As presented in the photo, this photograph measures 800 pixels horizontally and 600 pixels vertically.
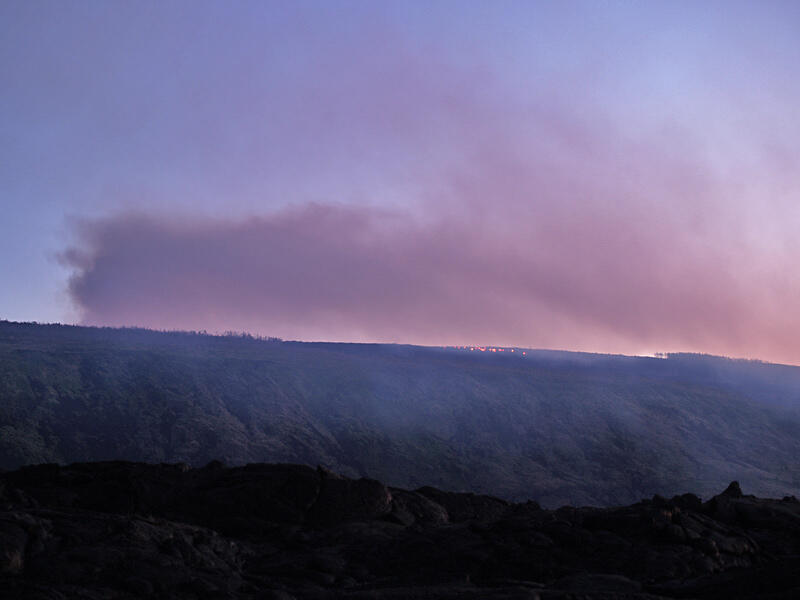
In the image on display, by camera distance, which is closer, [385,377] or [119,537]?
[119,537]

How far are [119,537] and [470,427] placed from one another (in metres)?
41.1

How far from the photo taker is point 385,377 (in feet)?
200

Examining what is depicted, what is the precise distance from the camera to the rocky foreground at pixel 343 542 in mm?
13047

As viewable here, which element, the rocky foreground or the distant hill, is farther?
the distant hill

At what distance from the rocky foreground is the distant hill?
62.0 ft

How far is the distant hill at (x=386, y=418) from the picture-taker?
43.6 meters

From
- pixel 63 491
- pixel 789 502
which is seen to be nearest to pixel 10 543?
pixel 63 491

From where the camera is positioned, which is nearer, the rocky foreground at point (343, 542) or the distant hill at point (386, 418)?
the rocky foreground at point (343, 542)

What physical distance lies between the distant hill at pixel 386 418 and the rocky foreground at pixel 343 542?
18.9 m

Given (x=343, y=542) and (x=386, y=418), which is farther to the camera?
(x=386, y=418)

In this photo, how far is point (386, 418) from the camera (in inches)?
2100

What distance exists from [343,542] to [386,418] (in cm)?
3461

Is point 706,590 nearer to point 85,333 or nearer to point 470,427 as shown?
point 470,427

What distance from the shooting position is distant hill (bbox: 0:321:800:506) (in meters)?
43.6
